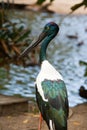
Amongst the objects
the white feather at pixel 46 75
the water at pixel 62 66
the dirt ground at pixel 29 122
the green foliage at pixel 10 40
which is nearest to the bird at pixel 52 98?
the white feather at pixel 46 75

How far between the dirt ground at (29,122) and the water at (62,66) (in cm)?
132

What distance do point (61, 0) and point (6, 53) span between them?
9.82m

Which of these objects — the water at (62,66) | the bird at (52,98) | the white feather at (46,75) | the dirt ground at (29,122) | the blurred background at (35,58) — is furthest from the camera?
the water at (62,66)

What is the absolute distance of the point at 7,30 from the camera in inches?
433

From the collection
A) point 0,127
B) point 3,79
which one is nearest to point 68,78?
point 3,79

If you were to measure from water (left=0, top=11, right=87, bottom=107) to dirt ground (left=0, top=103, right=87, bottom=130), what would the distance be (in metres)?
1.32

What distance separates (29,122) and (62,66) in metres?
4.32

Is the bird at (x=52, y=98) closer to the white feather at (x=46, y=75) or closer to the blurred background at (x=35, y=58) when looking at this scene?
the white feather at (x=46, y=75)

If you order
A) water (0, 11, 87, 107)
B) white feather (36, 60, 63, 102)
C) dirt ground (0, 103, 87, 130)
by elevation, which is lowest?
dirt ground (0, 103, 87, 130)

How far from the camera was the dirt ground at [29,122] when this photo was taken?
6305 millimetres

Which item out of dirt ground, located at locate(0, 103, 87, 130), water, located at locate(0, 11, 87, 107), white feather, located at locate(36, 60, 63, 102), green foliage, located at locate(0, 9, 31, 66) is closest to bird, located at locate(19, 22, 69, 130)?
white feather, located at locate(36, 60, 63, 102)

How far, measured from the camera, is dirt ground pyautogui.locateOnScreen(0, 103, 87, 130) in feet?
20.7

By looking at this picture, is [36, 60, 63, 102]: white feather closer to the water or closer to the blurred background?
the blurred background

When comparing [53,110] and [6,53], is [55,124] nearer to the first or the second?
[53,110]
